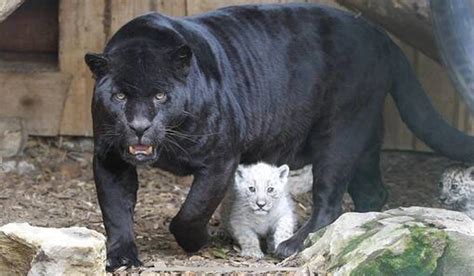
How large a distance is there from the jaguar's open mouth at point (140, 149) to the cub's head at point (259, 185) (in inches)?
35.0

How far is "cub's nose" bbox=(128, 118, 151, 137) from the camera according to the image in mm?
6012

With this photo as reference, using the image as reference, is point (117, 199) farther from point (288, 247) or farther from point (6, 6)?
point (6, 6)

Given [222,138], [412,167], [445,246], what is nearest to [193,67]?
[222,138]

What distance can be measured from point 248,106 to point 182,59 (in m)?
0.76

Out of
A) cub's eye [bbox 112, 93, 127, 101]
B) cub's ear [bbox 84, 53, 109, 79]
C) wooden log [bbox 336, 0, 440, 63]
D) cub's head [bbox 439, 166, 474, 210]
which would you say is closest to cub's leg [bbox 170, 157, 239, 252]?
cub's eye [bbox 112, 93, 127, 101]

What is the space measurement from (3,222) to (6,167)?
3.75 feet

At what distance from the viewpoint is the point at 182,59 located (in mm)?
6191

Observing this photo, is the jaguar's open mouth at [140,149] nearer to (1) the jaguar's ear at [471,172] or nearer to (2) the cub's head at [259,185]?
(2) the cub's head at [259,185]

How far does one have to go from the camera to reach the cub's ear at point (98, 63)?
6.08 m

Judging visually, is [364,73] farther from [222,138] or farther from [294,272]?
[294,272]

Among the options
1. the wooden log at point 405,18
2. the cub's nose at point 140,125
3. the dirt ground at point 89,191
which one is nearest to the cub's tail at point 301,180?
the dirt ground at point 89,191

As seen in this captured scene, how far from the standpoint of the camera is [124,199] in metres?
6.52

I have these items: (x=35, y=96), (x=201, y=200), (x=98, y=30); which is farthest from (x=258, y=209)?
(x=35, y=96)

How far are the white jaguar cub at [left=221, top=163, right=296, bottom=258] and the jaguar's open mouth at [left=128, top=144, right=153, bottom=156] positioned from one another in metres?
0.89
